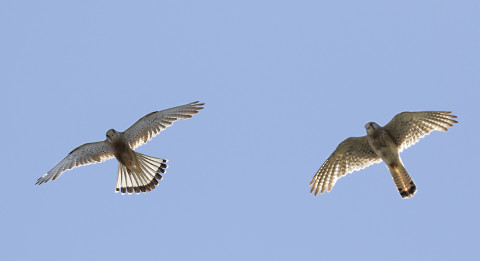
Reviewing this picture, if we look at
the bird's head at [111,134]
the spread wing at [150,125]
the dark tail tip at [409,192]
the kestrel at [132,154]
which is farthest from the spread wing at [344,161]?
the bird's head at [111,134]

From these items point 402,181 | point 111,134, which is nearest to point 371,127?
point 402,181

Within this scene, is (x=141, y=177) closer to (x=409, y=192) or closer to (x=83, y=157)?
(x=83, y=157)

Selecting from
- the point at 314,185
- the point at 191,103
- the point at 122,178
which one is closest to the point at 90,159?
the point at 122,178

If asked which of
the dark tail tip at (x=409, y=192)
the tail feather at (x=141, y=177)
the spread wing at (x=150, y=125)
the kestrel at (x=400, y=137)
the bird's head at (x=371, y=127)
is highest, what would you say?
the spread wing at (x=150, y=125)

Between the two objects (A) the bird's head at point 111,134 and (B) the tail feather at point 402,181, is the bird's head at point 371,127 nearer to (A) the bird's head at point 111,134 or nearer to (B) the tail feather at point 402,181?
(B) the tail feather at point 402,181

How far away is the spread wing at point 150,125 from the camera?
14.8 m

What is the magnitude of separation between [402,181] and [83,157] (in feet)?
21.8

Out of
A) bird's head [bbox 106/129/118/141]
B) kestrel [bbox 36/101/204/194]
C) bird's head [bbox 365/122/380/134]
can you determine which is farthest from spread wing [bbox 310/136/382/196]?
bird's head [bbox 106/129/118/141]

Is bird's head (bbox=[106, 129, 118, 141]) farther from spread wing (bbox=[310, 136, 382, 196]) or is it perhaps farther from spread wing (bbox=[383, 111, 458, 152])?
spread wing (bbox=[383, 111, 458, 152])

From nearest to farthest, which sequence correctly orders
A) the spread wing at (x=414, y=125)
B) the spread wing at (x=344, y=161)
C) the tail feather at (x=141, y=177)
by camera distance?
the spread wing at (x=414, y=125) < the spread wing at (x=344, y=161) < the tail feather at (x=141, y=177)

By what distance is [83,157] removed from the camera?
15148 millimetres

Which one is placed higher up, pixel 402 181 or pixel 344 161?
pixel 344 161

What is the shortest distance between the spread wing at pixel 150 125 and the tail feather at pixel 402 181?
446 cm

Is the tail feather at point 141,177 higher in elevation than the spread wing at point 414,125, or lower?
higher
